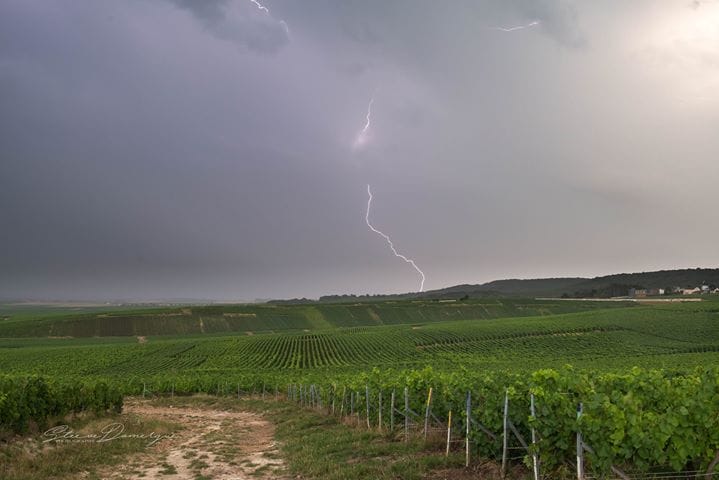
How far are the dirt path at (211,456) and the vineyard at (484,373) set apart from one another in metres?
4.10

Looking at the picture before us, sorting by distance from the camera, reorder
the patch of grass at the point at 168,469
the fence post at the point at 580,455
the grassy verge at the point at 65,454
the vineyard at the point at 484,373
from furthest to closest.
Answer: the patch of grass at the point at 168,469 → the grassy verge at the point at 65,454 → the vineyard at the point at 484,373 → the fence post at the point at 580,455

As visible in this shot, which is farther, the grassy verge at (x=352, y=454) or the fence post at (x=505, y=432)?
the grassy verge at (x=352, y=454)

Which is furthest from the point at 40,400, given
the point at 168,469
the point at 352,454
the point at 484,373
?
the point at 484,373

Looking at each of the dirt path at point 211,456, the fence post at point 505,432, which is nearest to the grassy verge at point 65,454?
the dirt path at point 211,456

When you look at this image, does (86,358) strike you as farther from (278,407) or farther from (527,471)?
(527,471)

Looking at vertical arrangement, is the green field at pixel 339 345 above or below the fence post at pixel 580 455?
below

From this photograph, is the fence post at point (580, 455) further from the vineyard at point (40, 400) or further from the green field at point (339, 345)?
the green field at point (339, 345)

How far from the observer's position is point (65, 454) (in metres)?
13.7

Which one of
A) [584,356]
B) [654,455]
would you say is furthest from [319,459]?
[584,356]

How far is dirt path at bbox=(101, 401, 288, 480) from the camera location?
478 inches

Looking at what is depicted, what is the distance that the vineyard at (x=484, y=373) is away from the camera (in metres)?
7.47

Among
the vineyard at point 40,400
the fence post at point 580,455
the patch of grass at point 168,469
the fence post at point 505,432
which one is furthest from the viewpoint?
the vineyard at point 40,400

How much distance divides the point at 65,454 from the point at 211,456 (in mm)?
4178

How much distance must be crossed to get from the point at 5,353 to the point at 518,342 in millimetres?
87907
